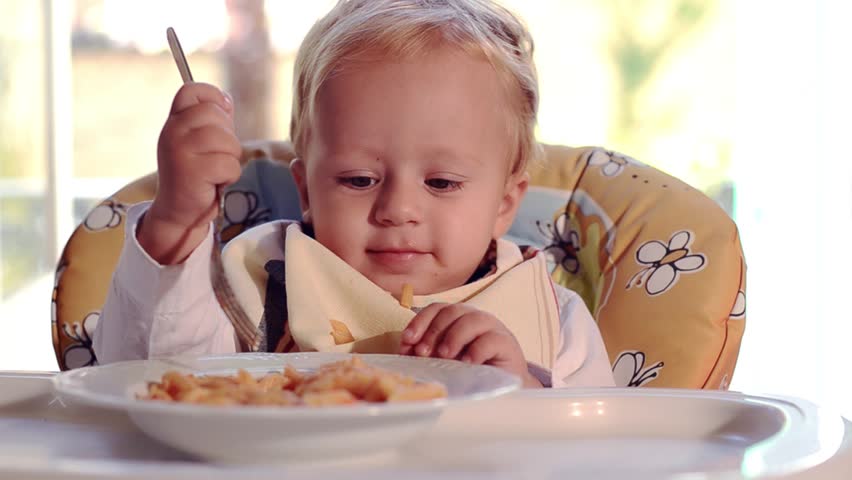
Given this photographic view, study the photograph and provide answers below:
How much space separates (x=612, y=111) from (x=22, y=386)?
18.5 ft

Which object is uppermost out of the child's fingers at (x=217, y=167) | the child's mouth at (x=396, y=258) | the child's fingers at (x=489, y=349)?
the child's fingers at (x=217, y=167)

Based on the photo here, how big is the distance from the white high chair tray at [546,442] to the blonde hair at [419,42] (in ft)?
1.67

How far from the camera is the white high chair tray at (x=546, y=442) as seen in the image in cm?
56

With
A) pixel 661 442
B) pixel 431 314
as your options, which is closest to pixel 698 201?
pixel 431 314

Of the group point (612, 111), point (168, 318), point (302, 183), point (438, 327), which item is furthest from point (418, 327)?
point (612, 111)

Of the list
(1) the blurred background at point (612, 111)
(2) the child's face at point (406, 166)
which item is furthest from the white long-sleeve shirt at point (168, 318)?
(1) the blurred background at point (612, 111)

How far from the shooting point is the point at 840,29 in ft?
13.7

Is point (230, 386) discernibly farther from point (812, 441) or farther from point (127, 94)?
point (127, 94)

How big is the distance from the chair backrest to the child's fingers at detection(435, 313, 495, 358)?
13.0 inches

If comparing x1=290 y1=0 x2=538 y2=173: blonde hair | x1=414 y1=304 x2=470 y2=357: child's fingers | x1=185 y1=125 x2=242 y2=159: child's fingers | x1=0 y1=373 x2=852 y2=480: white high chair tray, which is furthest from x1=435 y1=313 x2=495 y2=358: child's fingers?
x1=290 y1=0 x2=538 y2=173: blonde hair

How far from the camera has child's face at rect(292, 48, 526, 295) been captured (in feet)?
3.58

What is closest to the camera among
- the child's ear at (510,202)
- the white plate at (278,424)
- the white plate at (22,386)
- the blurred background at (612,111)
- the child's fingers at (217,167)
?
the white plate at (278,424)

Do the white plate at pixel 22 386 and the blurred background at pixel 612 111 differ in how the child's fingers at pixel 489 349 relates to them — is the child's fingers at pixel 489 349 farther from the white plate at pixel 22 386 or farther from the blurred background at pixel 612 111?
the blurred background at pixel 612 111

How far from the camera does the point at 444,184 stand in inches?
44.3
